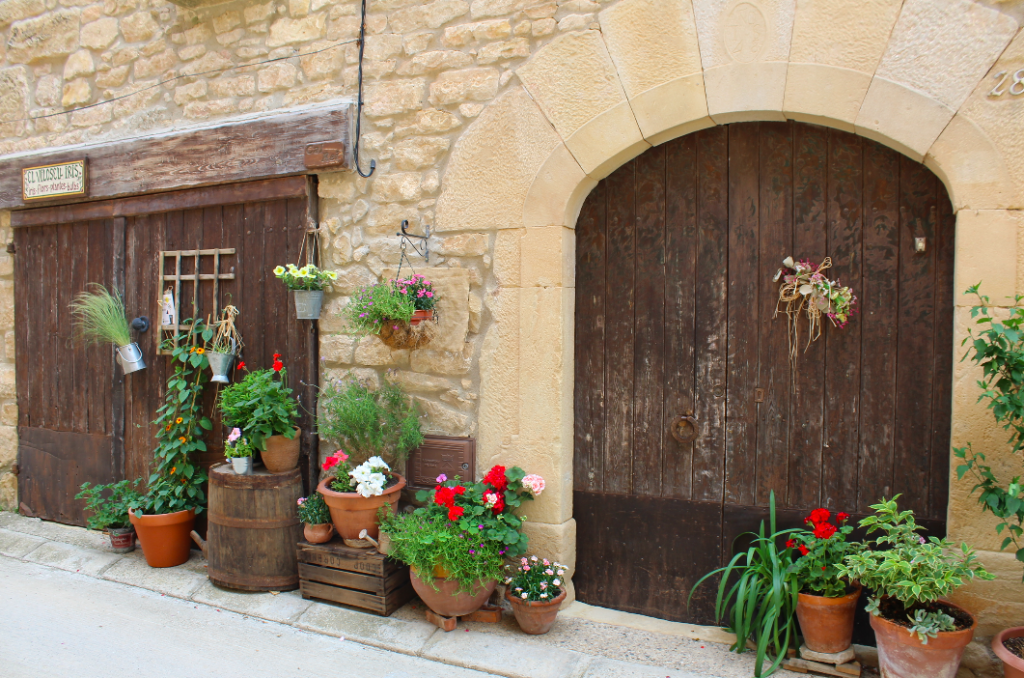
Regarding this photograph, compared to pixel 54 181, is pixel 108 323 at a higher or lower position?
lower

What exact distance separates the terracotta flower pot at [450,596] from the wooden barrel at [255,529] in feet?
2.73

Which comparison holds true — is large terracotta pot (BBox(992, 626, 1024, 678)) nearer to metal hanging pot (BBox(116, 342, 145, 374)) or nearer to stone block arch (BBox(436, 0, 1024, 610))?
stone block arch (BBox(436, 0, 1024, 610))

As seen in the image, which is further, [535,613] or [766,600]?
[535,613]

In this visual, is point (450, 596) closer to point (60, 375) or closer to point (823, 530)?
point (823, 530)

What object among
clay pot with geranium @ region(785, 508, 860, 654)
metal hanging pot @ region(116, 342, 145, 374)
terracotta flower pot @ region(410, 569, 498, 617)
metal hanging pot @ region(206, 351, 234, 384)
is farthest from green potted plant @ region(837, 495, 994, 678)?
metal hanging pot @ region(116, 342, 145, 374)

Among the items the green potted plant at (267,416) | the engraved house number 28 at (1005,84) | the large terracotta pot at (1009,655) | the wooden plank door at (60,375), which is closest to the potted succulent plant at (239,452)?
the green potted plant at (267,416)

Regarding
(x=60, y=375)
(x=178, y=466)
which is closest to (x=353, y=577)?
(x=178, y=466)

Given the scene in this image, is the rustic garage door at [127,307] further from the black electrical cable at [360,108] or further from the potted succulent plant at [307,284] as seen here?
the black electrical cable at [360,108]

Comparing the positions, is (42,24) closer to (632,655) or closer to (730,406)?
(730,406)

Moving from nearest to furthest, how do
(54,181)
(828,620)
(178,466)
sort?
1. (828,620)
2. (178,466)
3. (54,181)

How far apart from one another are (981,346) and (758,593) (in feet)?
4.02

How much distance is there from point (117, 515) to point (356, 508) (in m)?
1.79

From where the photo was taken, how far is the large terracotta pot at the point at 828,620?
2.62 meters

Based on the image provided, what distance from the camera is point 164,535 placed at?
12.7ft
